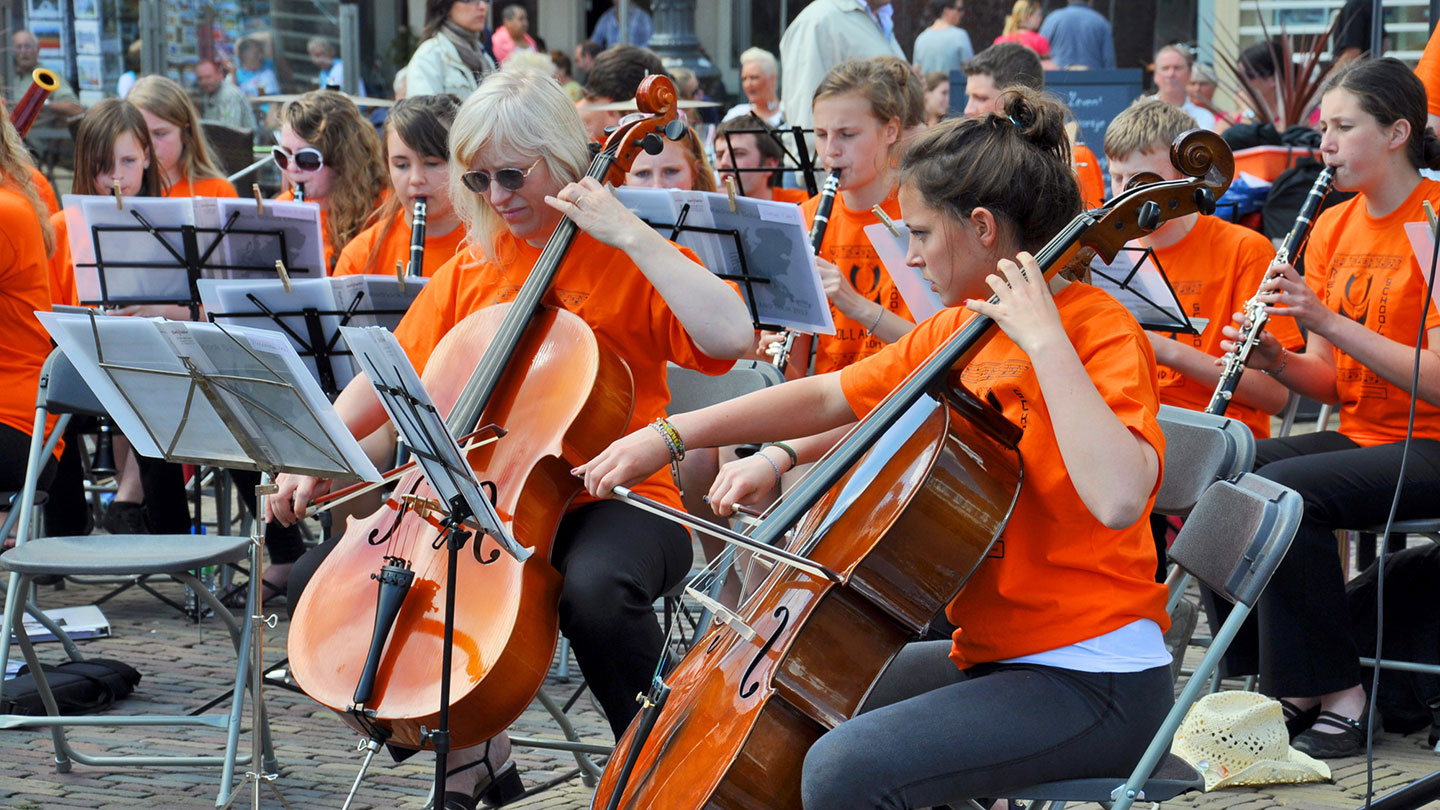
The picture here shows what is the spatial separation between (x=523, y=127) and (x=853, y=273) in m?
1.55

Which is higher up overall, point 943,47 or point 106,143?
point 943,47

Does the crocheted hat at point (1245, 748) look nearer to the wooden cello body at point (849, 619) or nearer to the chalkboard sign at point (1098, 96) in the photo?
the wooden cello body at point (849, 619)

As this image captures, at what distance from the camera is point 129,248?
423 centimetres

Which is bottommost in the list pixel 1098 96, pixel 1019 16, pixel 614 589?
pixel 614 589

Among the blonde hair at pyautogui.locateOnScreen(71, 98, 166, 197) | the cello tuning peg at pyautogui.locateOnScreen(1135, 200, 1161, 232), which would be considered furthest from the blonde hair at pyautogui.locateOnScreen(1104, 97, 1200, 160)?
the blonde hair at pyautogui.locateOnScreen(71, 98, 166, 197)

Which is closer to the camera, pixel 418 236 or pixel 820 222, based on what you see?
pixel 418 236

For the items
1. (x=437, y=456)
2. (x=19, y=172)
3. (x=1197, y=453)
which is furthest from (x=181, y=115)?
(x=1197, y=453)

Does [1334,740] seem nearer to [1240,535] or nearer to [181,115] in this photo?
[1240,535]

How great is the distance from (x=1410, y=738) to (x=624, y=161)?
7.89ft

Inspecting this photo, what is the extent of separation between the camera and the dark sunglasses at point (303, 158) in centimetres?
480

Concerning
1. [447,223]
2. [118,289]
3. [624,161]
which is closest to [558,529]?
[624,161]

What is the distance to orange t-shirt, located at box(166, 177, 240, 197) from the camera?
18.7ft

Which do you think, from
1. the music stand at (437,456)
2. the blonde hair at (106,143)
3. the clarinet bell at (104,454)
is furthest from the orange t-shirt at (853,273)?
the clarinet bell at (104,454)

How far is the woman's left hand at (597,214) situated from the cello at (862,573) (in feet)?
2.93
